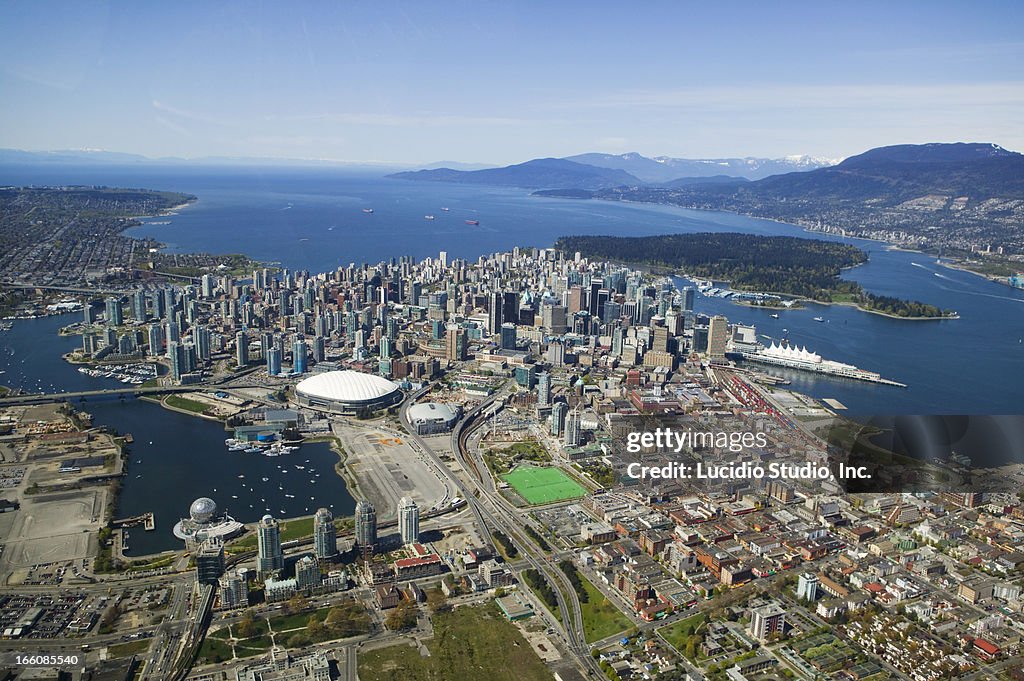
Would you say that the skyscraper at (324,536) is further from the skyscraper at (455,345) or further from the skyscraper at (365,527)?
the skyscraper at (455,345)

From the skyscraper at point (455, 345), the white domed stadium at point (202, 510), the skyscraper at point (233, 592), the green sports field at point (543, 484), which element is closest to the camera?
the skyscraper at point (233, 592)

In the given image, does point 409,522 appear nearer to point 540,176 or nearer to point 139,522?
point 139,522

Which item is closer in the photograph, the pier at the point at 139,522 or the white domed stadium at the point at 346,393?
the pier at the point at 139,522

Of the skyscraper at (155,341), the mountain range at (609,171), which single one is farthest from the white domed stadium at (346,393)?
the mountain range at (609,171)

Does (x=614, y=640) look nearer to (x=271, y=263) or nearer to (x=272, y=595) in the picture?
(x=272, y=595)

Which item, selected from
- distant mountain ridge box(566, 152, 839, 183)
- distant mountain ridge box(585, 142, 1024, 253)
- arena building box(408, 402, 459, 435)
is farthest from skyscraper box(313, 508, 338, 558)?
distant mountain ridge box(566, 152, 839, 183)

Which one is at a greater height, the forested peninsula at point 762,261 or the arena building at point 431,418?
the forested peninsula at point 762,261
